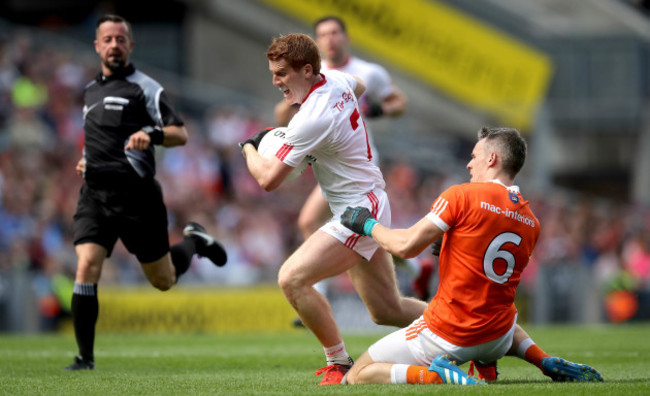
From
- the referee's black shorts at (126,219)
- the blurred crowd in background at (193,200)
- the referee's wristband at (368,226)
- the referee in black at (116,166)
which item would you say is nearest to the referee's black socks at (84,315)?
the referee in black at (116,166)

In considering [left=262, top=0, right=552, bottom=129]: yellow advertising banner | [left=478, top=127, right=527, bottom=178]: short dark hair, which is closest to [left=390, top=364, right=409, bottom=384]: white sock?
[left=478, top=127, right=527, bottom=178]: short dark hair

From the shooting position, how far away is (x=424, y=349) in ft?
19.9

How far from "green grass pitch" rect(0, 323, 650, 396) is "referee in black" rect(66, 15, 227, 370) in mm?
804

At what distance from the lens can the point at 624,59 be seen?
2473cm

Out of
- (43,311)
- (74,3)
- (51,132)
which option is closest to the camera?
(43,311)

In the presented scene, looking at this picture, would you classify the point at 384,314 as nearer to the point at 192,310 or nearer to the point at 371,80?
the point at 371,80

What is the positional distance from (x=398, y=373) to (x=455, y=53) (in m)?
17.0

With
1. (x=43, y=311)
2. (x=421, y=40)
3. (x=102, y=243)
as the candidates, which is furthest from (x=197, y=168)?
(x=102, y=243)

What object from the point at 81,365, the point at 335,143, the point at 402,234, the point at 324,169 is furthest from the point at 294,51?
the point at 81,365

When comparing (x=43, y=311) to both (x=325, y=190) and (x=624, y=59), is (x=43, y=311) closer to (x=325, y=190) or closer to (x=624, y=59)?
(x=325, y=190)

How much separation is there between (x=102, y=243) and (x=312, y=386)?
7.93 feet

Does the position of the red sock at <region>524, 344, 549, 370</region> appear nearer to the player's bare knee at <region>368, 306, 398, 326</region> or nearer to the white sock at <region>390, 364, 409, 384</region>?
the white sock at <region>390, 364, 409, 384</region>

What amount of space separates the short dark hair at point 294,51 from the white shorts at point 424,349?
5.76 ft

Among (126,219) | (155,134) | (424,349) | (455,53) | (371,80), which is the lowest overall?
(424,349)
